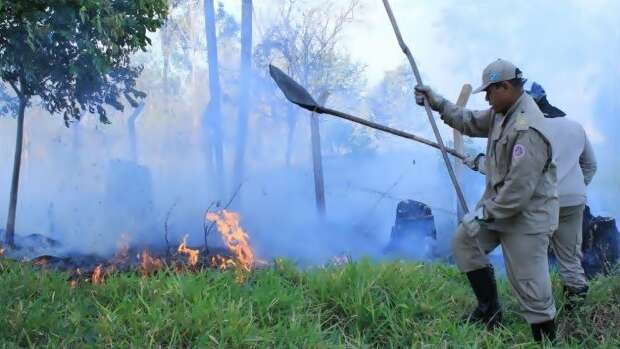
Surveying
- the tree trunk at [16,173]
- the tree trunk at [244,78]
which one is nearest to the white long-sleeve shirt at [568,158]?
the tree trunk at [16,173]

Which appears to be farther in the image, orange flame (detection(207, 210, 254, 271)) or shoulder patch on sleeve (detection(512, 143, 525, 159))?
orange flame (detection(207, 210, 254, 271))

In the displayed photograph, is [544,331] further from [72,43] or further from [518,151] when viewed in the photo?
[72,43]

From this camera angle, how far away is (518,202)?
11.3ft

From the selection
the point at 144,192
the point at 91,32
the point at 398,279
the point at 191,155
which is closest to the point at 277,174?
the point at 191,155

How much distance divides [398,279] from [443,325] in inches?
24.3

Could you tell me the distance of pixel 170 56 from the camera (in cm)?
1309

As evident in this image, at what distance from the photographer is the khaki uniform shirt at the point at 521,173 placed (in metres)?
3.38

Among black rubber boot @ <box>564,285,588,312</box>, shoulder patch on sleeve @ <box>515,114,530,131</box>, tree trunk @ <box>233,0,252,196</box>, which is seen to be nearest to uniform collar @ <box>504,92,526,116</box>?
shoulder patch on sleeve @ <box>515,114,530,131</box>

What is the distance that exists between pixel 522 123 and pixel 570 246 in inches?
53.7

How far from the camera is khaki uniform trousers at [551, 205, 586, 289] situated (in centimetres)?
418

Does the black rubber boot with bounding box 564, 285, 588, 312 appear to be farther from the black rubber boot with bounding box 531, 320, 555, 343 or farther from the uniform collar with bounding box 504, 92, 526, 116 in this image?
the uniform collar with bounding box 504, 92, 526, 116

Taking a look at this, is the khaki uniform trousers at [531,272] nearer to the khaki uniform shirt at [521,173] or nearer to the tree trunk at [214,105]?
the khaki uniform shirt at [521,173]

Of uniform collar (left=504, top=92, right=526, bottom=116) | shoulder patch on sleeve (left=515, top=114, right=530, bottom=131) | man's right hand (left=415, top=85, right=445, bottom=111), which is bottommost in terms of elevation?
shoulder patch on sleeve (left=515, top=114, right=530, bottom=131)

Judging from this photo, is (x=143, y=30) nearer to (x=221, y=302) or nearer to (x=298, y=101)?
(x=298, y=101)
